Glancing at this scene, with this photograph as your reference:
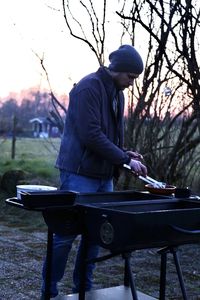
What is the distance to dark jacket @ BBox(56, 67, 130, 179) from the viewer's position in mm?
3211

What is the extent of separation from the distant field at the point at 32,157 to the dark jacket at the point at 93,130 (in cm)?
434

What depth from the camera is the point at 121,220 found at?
7.63 feet

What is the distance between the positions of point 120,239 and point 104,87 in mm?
1303

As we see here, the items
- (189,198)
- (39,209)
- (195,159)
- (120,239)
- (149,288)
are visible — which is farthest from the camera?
(195,159)

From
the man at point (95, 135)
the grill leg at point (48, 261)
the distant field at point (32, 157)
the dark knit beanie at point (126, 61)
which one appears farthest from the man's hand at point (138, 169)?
the distant field at point (32, 157)

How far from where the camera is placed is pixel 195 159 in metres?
6.48

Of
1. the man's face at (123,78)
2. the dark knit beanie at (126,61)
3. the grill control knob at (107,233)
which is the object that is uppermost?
the dark knit beanie at (126,61)

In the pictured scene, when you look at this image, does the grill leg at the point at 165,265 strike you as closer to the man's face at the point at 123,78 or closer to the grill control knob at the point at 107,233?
the grill control knob at the point at 107,233

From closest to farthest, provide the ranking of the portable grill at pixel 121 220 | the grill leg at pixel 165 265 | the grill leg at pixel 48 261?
the portable grill at pixel 121 220 → the grill leg at pixel 48 261 → the grill leg at pixel 165 265

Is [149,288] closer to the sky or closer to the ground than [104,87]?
closer to the ground

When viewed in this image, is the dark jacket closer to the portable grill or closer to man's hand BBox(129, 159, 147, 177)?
man's hand BBox(129, 159, 147, 177)

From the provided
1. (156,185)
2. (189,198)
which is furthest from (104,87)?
(189,198)

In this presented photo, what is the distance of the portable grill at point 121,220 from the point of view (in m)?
2.34

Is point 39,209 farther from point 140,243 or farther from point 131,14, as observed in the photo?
point 131,14
